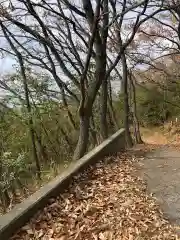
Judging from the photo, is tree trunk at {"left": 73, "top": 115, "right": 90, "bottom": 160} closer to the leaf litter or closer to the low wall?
the low wall

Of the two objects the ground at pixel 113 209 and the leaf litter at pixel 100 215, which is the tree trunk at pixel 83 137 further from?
the leaf litter at pixel 100 215

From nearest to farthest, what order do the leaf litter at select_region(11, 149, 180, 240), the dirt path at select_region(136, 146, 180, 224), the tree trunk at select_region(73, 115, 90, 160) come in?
the leaf litter at select_region(11, 149, 180, 240)
the dirt path at select_region(136, 146, 180, 224)
the tree trunk at select_region(73, 115, 90, 160)

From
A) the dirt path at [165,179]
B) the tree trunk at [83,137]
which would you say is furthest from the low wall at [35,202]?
the dirt path at [165,179]

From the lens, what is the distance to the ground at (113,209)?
4.68 metres

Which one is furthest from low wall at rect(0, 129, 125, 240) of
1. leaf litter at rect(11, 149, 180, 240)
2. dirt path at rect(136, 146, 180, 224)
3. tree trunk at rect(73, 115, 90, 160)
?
dirt path at rect(136, 146, 180, 224)

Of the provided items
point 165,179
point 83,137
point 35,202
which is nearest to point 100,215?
point 35,202

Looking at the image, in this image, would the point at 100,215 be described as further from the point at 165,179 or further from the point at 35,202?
the point at 165,179

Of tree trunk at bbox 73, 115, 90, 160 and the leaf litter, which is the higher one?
tree trunk at bbox 73, 115, 90, 160

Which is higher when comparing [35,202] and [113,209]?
[35,202]

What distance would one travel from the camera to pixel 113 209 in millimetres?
5496

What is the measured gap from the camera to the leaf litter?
4645 millimetres

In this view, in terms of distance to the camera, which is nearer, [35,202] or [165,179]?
[35,202]

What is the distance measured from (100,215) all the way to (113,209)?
0.32m

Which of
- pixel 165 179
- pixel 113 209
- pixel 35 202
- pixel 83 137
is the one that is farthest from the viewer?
pixel 83 137
